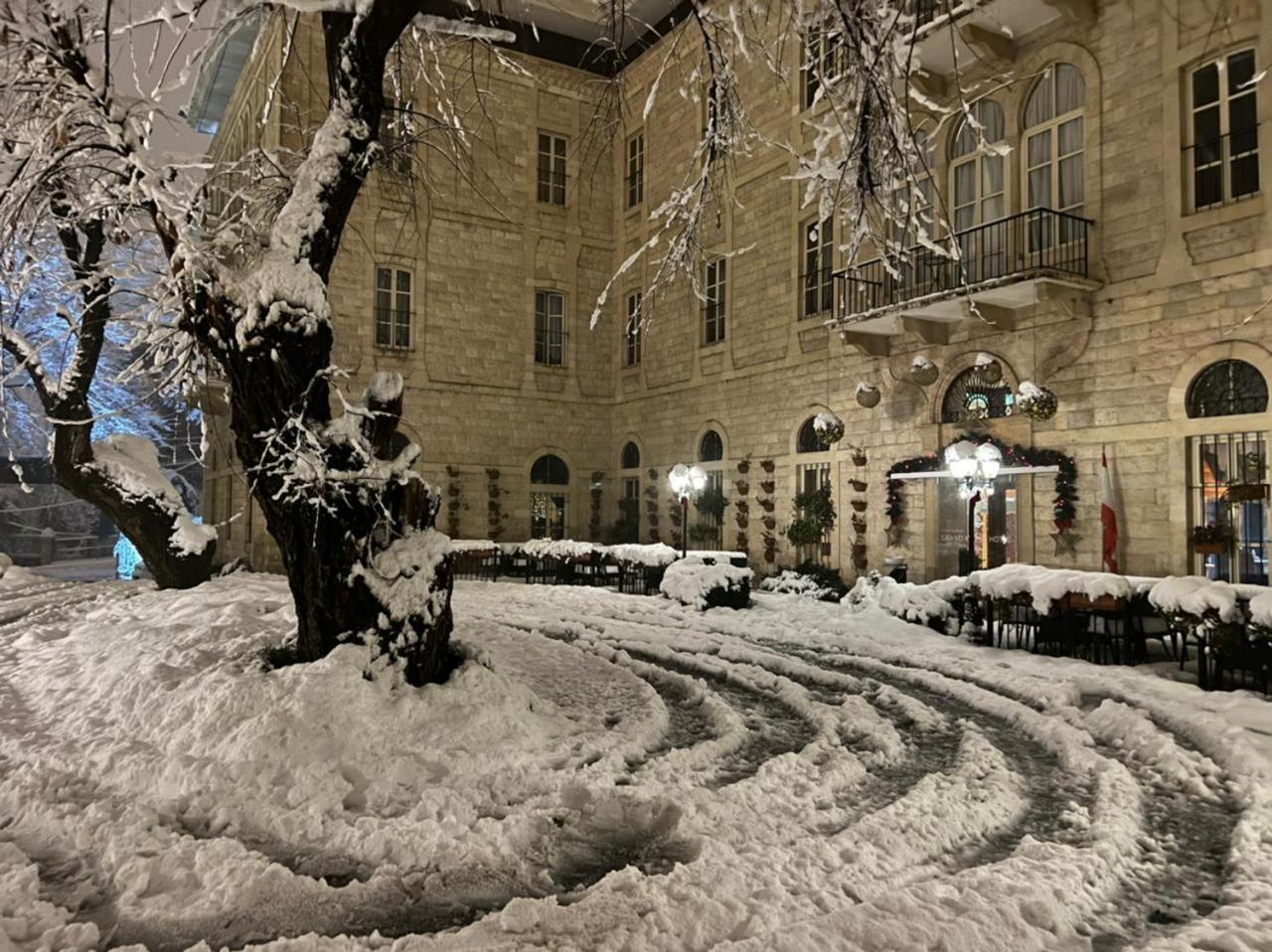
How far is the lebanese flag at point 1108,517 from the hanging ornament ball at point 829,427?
465 cm

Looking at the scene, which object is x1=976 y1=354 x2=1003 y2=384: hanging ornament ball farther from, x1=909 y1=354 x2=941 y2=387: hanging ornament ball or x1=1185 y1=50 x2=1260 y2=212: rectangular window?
x1=1185 y1=50 x2=1260 y2=212: rectangular window

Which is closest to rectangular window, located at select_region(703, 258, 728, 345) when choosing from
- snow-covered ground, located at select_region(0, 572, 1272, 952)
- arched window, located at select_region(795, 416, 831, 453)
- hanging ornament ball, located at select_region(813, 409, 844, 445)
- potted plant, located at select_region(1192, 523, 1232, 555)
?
arched window, located at select_region(795, 416, 831, 453)

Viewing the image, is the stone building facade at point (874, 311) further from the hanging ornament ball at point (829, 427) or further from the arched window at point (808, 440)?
the hanging ornament ball at point (829, 427)

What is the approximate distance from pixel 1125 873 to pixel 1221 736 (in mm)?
2693

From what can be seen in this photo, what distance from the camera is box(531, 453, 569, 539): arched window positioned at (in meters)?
21.7

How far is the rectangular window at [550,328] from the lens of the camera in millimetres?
22172

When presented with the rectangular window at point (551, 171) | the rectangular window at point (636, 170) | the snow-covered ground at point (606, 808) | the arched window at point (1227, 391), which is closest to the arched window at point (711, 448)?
the rectangular window at point (636, 170)

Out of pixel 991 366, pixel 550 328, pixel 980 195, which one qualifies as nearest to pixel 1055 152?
pixel 980 195

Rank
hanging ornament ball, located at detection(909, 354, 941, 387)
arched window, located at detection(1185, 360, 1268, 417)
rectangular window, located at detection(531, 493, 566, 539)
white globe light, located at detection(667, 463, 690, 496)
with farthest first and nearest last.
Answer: rectangular window, located at detection(531, 493, 566, 539) < white globe light, located at detection(667, 463, 690, 496) < hanging ornament ball, located at detection(909, 354, 941, 387) < arched window, located at detection(1185, 360, 1268, 417)

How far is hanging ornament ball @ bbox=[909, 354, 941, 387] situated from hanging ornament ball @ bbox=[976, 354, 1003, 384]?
0.67 m

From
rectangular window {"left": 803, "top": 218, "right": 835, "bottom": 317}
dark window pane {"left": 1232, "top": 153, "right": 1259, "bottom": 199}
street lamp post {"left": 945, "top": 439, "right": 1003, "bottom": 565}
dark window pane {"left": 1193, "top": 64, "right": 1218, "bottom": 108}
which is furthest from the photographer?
rectangular window {"left": 803, "top": 218, "right": 835, "bottom": 317}

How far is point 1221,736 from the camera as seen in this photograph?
5.72 m

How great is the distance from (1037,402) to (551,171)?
606 inches

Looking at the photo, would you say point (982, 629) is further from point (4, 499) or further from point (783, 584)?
point (4, 499)
